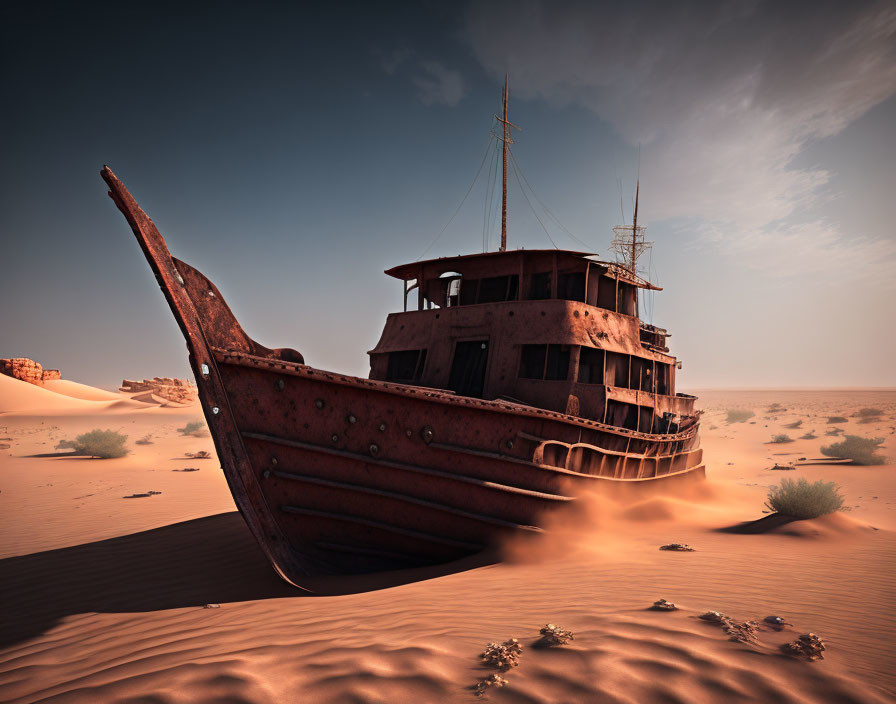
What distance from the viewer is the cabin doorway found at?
792 centimetres

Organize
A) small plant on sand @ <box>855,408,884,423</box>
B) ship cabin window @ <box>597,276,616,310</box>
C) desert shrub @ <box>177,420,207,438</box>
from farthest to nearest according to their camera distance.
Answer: small plant on sand @ <box>855,408,884,423</box> < desert shrub @ <box>177,420,207,438</box> < ship cabin window @ <box>597,276,616,310</box>

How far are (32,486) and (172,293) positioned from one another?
39.7 feet

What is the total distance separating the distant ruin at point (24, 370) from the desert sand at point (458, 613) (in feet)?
186

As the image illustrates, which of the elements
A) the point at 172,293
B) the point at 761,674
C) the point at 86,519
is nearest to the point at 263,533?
the point at 172,293

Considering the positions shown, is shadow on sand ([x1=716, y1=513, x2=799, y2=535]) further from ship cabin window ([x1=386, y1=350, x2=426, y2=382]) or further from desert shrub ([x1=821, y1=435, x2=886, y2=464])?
desert shrub ([x1=821, y1=435, x2=886, y2=464])

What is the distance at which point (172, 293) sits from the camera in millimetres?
4043

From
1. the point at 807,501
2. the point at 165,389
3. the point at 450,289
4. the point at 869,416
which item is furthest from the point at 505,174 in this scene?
the point at 165,389

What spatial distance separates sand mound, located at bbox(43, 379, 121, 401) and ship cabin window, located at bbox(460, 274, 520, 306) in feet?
195

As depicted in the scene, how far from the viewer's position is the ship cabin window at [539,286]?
336 inches

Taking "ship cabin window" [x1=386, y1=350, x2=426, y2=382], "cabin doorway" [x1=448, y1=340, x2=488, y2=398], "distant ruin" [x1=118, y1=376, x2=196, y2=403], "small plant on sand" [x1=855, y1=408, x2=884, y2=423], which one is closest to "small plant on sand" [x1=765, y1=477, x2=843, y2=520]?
"cabin doorway" [x1=448, y1=340, x2=488, y2=398]

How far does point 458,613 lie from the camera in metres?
3.53

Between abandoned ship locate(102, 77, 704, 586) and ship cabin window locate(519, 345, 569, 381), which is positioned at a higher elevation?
ship cabin window locate(519, 345, 569, 381)

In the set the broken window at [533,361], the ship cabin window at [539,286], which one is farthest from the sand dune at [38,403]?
the broken window at [533,361]

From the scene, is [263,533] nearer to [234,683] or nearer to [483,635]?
[234,683]
